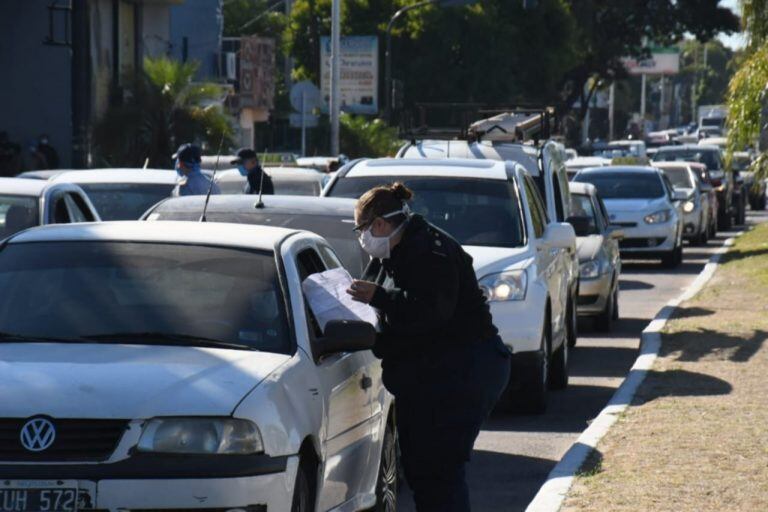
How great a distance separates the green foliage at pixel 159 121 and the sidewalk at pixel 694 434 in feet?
61.3

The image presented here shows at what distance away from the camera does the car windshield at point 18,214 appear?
40.1 feet

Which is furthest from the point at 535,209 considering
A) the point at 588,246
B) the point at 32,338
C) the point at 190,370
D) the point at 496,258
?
the point at 190,370

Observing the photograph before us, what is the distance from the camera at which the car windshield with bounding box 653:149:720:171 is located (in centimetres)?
4409

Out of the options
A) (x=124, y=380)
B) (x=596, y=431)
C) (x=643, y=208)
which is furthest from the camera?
(x=643, y=208)

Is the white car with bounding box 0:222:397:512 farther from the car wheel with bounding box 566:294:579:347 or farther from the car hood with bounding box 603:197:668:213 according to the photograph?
the car hood with bounding box 603:197:668:213

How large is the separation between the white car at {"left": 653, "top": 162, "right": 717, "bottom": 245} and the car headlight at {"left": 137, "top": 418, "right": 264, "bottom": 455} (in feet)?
94.5

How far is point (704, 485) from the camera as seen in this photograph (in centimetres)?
877

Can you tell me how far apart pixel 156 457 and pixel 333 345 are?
45.6 inches

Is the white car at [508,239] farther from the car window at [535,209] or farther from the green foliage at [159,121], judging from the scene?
the green foliage at [159,121]

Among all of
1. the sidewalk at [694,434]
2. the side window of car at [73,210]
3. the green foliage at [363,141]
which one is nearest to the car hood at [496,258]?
the sidewalk at [694,434]

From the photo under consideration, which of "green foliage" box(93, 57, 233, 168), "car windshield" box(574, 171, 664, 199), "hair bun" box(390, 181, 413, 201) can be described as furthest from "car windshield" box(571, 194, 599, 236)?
"green foliage" box(93, 57, 233, 168)

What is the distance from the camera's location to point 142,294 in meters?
7.38

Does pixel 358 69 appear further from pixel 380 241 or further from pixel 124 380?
pixel 124 380

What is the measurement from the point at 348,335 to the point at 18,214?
18.8ft
